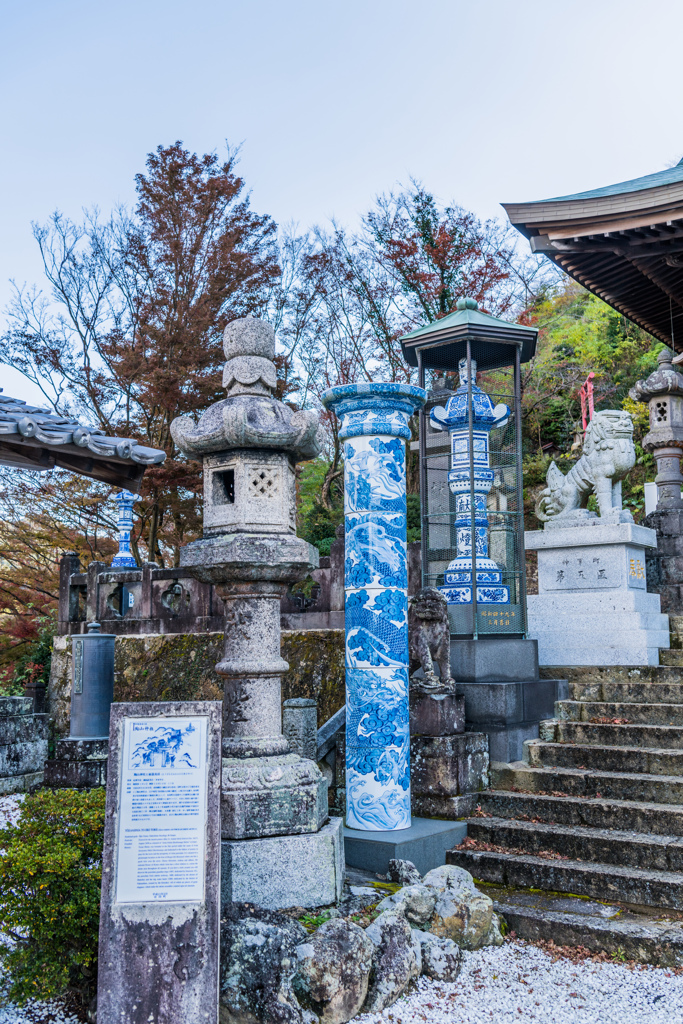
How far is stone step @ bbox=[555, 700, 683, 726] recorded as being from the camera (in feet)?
20.5

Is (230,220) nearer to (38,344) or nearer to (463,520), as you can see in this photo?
(38,344)

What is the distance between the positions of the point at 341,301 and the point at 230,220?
3.39 m

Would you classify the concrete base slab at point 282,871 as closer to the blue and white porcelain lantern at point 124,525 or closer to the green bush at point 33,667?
the blue and white porcelain lantern at point 124,525

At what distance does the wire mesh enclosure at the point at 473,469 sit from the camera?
7246 mm

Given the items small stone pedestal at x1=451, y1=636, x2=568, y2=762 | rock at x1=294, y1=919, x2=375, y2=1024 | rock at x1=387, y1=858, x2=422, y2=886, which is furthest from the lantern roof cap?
rock at x1=294, y1=919, x2=375, y2=1024

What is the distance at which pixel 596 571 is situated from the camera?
7.59 meters

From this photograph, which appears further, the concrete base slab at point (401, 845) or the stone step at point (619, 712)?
the stone step at point (619, 712)

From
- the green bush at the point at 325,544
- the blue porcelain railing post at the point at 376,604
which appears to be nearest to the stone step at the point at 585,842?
the blue porcelain railing post at the point at 376,604

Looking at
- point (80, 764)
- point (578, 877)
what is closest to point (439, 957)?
point (578, 877)

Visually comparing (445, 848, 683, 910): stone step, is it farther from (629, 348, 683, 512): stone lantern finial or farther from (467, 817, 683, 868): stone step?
(629, 348, 683, 512): stone lantern finial

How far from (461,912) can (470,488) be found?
13.0 feet

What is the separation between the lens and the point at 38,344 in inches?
620

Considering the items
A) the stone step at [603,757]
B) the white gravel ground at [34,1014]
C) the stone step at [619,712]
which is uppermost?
the stone step at [619,712]

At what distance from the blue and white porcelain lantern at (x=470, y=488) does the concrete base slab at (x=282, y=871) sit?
11.1 feet
